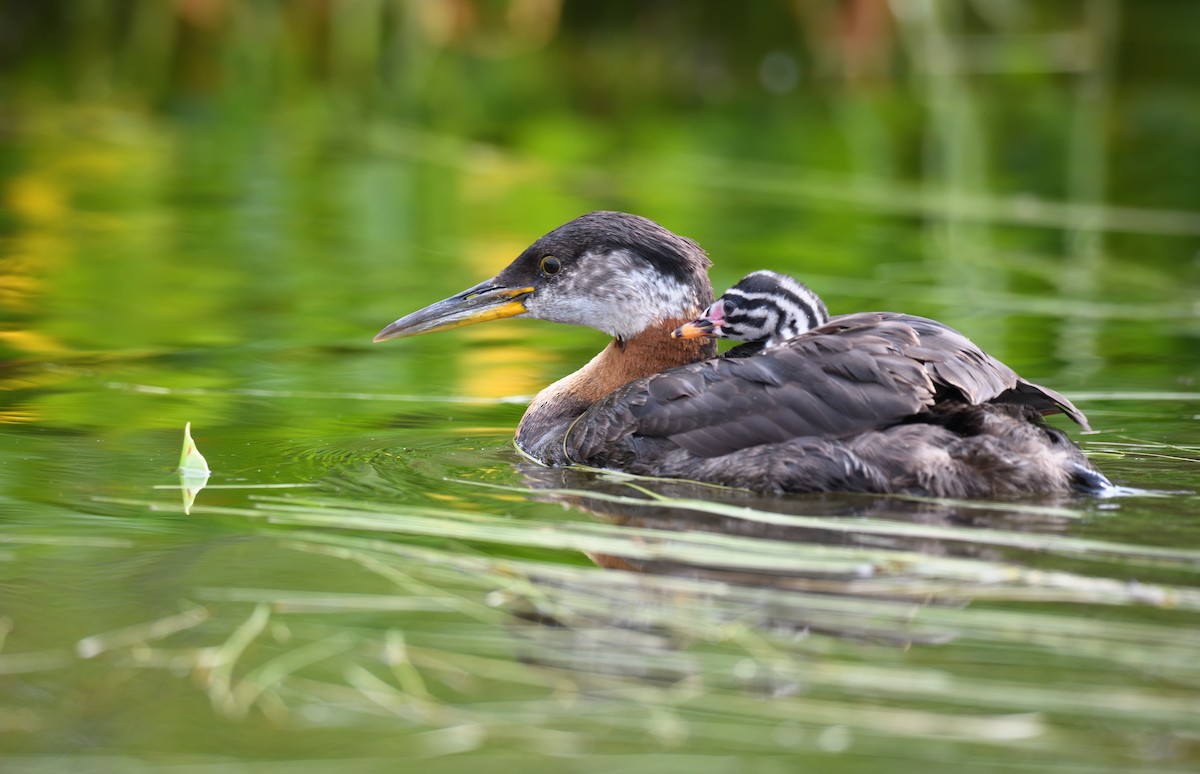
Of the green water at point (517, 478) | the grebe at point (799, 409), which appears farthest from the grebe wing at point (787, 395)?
the green water at point (517, 478)

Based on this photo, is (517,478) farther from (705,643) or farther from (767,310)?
(705,643)

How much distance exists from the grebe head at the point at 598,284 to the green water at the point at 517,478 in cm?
46

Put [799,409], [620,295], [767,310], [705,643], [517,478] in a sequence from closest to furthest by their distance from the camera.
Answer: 1. [705,643]
2. [799,409]
3. [517,478]
4. [767,310]
5. [620,295]

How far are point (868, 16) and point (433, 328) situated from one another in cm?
1194

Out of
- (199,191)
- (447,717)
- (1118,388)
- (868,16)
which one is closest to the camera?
(447,717)

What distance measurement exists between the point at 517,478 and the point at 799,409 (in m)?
0.99

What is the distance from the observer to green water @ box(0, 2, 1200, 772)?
367cm

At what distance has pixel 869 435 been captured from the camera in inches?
224

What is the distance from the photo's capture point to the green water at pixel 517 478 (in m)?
3.67

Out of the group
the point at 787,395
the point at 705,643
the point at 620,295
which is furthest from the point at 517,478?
the point at 705,643

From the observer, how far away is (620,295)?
6.79 metres

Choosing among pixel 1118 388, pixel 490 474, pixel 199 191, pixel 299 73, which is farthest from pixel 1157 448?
pixel 299 73

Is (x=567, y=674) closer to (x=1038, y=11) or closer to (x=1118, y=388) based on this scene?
(x=1118, y=388)

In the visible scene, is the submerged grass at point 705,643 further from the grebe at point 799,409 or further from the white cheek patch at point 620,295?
the white cheek patch at point 620,295
